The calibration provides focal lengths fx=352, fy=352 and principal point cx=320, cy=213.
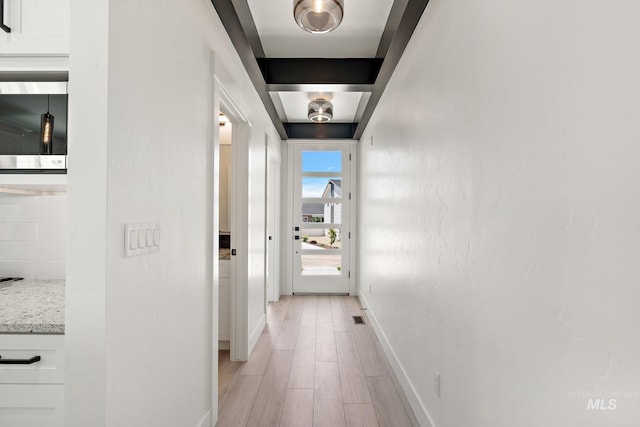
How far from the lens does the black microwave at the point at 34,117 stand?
4.45 ft

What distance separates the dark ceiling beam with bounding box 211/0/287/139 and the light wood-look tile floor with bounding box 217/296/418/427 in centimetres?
239

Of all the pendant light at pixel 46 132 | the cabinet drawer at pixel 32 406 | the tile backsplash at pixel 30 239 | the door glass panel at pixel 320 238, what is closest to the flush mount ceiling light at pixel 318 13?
the pendant light at pixel 46 132

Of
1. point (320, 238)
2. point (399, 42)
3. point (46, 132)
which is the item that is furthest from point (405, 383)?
point (320, 238)

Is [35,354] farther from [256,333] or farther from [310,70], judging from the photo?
[310,70]

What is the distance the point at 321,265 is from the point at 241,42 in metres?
3.63

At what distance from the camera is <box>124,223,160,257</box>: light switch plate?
115cm

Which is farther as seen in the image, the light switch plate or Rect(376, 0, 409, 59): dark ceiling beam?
Rect(376, 0, 409, 59): dark ceiling beam

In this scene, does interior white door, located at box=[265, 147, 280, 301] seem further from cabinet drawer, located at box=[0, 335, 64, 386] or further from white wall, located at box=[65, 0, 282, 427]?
cabinet drawer, located at box=[0, 335, 64, 386]

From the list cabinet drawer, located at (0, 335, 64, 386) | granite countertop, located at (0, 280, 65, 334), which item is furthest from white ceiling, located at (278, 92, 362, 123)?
cabinet drawer, located at (0, 335, 64, 386)

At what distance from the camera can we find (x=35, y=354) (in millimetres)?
1206

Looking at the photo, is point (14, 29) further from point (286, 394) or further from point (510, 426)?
point (286, 394)

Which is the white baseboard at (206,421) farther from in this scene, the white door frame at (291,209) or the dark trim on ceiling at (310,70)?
the white door frame at (291,209)

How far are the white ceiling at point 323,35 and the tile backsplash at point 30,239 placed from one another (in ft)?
5.91

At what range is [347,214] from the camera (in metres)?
5.39
